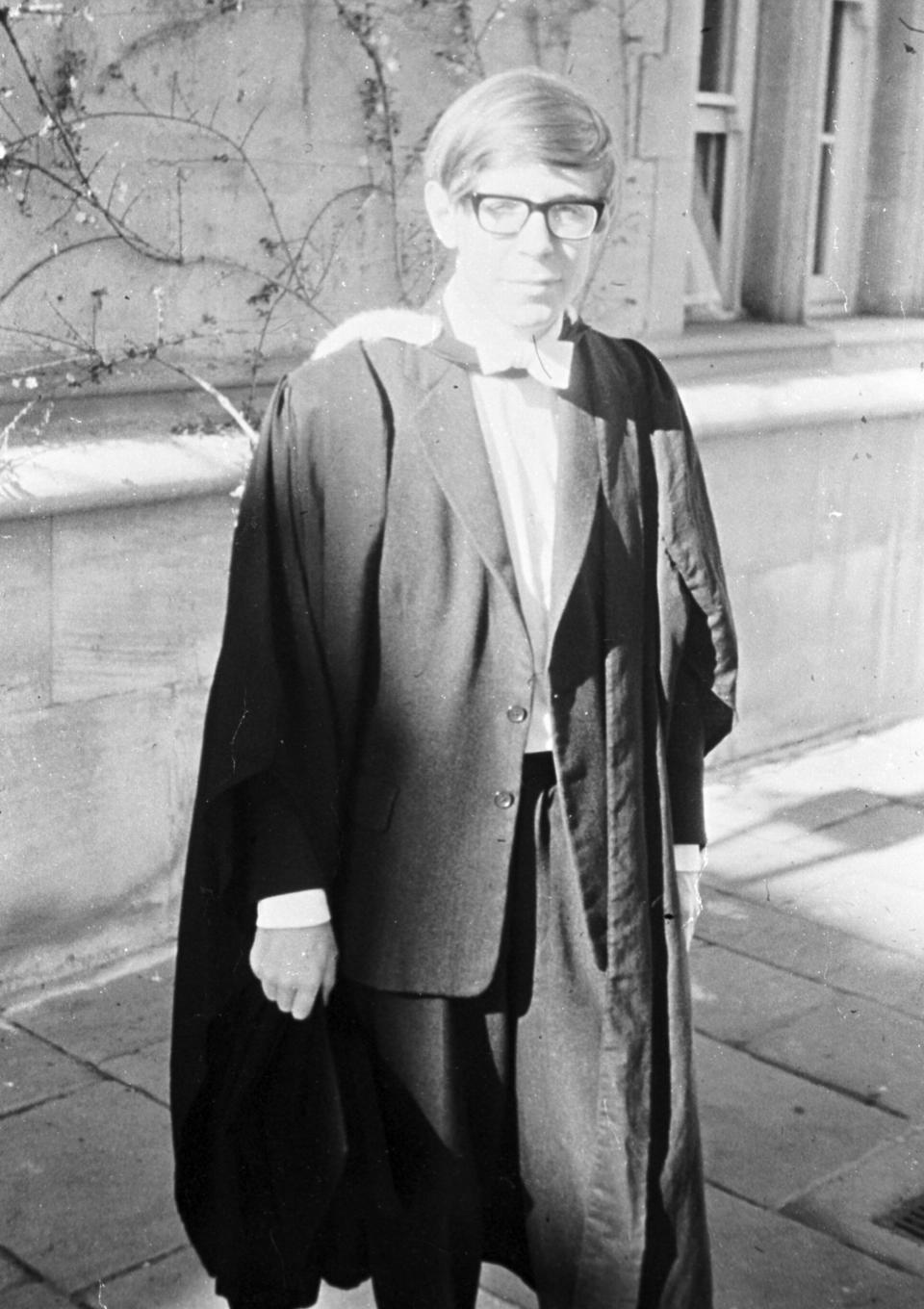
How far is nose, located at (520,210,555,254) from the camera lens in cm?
233

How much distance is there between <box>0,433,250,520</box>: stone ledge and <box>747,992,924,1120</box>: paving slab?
6.05 feet

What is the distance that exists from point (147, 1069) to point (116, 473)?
1361 mm

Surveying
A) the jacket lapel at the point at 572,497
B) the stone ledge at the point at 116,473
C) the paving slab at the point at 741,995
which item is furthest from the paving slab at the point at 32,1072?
the jacket lapel at the point at 572,497

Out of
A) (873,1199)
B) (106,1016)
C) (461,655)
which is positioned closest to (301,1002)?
(461,655)

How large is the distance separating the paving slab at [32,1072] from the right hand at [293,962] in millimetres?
1537

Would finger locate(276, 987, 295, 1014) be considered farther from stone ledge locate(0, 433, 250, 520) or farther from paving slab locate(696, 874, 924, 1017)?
paving slab locate(696, 874, 924, 1017)

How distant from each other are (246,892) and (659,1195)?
724mm

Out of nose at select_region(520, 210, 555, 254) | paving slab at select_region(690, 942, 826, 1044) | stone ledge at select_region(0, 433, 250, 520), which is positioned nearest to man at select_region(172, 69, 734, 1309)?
nose at select_region(520, 210, 555, 254)

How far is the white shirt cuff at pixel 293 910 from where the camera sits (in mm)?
2424

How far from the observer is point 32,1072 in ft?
13.0

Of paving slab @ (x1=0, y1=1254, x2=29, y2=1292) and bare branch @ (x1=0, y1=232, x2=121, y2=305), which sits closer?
paving slab @ (x1=0, y1=1254, x2=29, y2=1292)

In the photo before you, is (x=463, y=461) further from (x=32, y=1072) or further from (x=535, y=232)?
(x=32, y=1072)

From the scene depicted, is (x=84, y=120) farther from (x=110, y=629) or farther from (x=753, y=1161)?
(x=753, y=1161)

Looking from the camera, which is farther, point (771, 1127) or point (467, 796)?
point (771, 1127)
